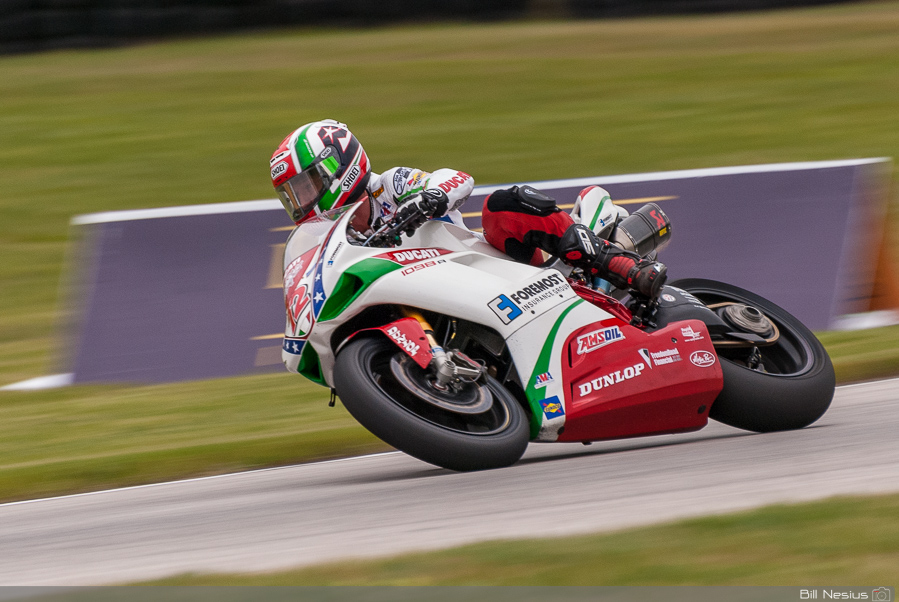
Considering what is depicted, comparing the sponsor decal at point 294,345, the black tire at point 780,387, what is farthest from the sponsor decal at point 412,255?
the black tire at point 780,387

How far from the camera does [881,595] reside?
3.12 m

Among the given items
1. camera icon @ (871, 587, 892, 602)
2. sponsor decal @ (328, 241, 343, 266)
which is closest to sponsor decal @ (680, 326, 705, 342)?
sponsor decal @ (328, 241, 343, 266)

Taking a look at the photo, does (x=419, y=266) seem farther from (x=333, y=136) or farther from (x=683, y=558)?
(x=683, y=558)

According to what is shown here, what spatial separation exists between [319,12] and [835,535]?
51.2ft

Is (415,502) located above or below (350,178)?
below

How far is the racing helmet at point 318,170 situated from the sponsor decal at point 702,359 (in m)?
1.67

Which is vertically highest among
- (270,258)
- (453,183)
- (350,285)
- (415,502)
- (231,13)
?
(453,183)

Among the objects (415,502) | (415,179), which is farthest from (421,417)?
(415,179)

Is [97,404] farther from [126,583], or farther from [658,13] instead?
[658,13]

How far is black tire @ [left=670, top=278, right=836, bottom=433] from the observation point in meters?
5.25

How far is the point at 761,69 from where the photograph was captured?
661 inches

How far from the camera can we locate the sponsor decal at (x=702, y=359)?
5.16 metres

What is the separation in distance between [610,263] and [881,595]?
7.96 ft

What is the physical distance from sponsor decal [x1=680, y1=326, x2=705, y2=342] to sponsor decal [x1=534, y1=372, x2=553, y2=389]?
688 millimetres
